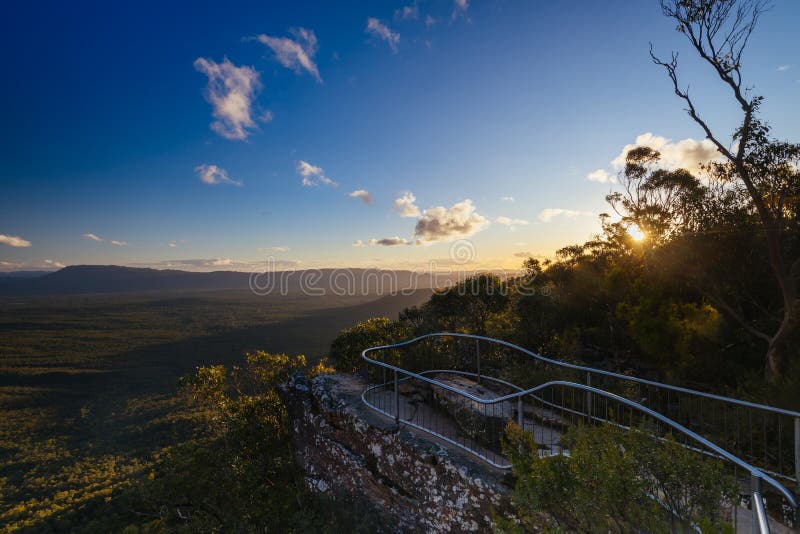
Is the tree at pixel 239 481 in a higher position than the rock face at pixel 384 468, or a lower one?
Answer: lower

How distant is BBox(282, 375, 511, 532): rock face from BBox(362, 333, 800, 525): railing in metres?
0.32

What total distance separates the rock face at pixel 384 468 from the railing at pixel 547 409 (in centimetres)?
32

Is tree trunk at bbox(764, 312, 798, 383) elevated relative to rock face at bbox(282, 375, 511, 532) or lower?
elevated

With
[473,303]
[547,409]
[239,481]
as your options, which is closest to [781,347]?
[547,409]

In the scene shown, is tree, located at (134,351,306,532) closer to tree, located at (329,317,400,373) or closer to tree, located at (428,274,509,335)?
tree, located at (329,317,400,373)

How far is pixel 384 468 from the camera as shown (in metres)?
6.12

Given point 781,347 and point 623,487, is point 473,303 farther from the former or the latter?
point 623,487

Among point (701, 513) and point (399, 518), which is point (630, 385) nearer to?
point (399, 518)

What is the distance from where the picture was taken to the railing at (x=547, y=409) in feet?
14.6

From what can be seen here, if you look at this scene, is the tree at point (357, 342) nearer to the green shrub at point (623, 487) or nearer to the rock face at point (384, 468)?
the rock face at point (384, 468)

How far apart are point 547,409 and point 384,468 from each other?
149 inches

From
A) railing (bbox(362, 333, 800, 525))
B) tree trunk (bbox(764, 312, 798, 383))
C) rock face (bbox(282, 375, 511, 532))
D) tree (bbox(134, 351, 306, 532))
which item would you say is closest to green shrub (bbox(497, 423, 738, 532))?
railing (bbox(362, 333, 800, 525))

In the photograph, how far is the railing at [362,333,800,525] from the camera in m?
4.45

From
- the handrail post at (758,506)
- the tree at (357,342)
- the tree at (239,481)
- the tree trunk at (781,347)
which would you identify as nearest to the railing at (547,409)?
the handrail post at (758,506)
